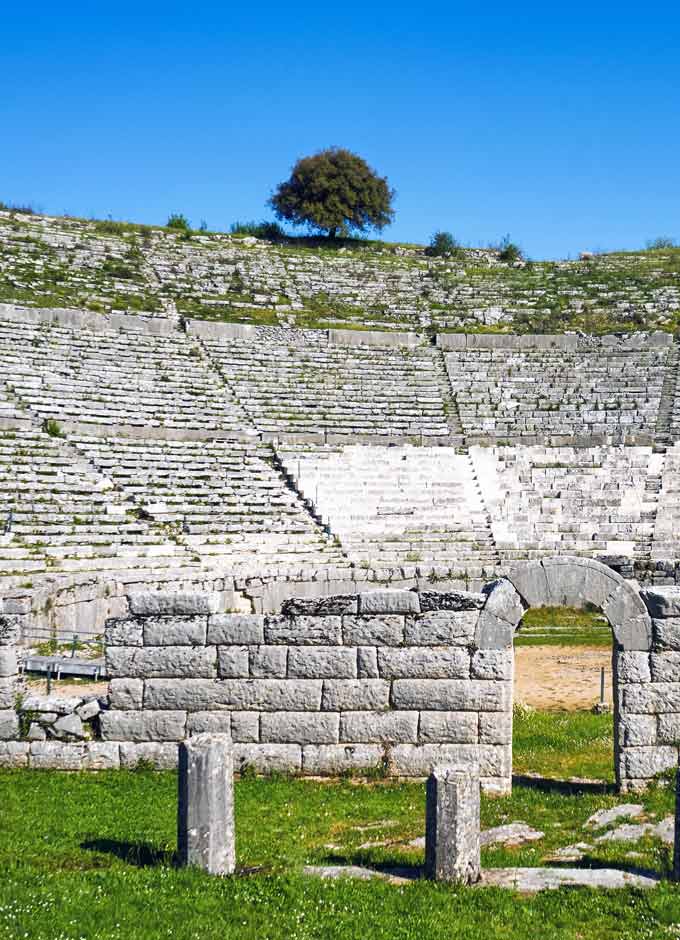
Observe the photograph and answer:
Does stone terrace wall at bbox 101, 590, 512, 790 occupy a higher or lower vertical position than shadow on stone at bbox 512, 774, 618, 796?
higher

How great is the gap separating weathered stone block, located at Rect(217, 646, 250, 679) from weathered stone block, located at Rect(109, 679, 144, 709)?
822mm

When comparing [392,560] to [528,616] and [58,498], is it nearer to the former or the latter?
[528,616]

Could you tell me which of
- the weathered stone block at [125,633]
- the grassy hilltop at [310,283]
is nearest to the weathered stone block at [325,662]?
the weathered stone block at [125,633]

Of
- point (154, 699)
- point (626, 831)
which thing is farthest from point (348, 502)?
point (626, 831)

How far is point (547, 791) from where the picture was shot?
9195mm

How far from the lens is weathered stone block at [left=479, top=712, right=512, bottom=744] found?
363 inches

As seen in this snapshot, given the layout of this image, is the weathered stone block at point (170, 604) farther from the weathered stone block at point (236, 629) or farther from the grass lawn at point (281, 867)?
the grass lawn at point (281, 867)

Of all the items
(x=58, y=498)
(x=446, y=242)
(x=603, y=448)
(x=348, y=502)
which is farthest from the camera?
(x=446, y=242)

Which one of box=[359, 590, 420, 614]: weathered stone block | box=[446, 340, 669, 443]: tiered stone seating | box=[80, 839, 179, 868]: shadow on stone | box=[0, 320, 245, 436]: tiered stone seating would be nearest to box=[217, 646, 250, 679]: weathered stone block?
box=[359, 590, 420, 614]: weathered stone block

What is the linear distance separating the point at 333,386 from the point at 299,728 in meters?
22.6

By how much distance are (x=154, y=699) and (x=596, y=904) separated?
16.5 feet

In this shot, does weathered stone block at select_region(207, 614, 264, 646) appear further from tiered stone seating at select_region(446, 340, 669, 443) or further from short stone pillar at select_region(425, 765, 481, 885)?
tiered stone seating at select_region(446, 340, 669, 443)

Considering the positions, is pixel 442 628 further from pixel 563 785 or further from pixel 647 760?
pixel 647 760

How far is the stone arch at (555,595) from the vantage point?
9305mm
